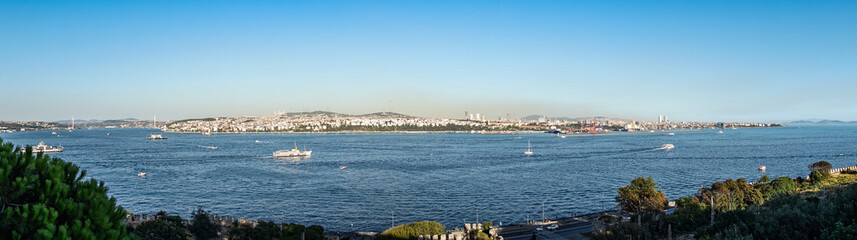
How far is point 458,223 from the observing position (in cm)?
2427

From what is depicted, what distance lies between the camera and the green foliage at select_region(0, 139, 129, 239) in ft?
14.4

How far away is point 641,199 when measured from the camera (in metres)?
21.3

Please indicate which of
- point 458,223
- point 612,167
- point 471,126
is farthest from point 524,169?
point 471,126

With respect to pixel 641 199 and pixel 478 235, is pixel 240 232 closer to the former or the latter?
pixel 478 235

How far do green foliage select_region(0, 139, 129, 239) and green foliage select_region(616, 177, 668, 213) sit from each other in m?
20.0

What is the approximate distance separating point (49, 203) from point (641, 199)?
21.3 metres

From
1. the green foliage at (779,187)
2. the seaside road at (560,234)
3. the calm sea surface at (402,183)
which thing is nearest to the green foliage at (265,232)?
the calm sea surface at (402,183)

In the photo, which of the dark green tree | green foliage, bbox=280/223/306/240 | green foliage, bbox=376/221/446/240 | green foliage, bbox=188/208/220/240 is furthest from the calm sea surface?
green foliage, bbox=188/208/220/240

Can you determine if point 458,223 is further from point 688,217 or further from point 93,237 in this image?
point 93,237

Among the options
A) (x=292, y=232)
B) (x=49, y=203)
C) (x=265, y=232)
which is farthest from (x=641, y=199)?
(x=49, y=203)

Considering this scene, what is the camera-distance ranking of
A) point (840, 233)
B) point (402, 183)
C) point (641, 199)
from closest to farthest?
point (840, 233) < point (641, 199) < point (402, 183)

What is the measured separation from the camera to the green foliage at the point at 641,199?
20.5 m

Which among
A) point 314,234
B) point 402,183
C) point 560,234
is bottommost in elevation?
point 402,183

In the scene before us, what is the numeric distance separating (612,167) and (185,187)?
38.8 meters
